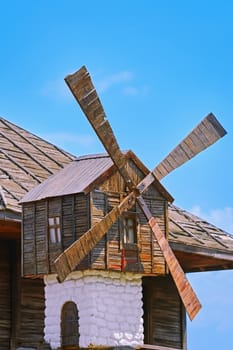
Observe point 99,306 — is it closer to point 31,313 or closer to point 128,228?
point 128,228

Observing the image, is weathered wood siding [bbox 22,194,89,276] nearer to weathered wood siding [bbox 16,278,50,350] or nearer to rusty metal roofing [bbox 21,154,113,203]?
rusty metal roofing [bbox 21,154,113,203]

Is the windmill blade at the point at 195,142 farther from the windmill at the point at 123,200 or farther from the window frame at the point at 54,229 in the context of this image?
the window frame at the point at 54,229

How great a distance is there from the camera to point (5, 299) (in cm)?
1919

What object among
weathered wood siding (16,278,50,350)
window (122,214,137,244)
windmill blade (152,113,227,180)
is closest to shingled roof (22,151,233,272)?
windmill blade (152,113,227,180)

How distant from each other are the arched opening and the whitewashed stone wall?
0.07 metres

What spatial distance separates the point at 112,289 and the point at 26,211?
194 centimetres

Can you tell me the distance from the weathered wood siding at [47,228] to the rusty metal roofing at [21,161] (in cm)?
54

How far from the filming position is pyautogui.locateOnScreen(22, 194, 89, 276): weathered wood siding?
56.1 ft

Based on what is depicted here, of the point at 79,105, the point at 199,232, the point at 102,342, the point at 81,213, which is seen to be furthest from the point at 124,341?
the point at 199,232

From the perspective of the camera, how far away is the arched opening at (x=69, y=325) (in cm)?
1730

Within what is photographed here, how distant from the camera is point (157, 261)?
18.0 metres

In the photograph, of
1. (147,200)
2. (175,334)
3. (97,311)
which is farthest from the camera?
(175,334)

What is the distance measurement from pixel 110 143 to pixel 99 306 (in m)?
2.54

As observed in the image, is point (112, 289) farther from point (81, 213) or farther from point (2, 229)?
point (2, 229)
